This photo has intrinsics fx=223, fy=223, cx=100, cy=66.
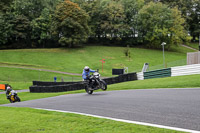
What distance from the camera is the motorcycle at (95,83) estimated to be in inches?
586

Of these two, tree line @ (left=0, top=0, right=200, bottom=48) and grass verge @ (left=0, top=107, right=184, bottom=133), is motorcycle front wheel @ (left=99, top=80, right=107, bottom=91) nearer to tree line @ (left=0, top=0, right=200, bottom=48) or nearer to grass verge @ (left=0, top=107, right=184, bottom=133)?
grass verge @ (left=0, top=107, right=184, bottom=133)

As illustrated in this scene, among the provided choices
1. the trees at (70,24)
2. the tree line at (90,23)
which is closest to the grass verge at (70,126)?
the trees at (70,24)

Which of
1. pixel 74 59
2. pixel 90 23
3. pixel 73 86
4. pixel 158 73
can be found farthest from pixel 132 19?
pixel 73 86

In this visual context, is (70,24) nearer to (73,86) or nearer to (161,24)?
(161,24)

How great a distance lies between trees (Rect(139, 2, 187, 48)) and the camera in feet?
232

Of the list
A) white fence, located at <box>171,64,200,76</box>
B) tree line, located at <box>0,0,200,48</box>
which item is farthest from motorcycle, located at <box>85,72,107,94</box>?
tree line, located at <box>0,0,200,48</box>

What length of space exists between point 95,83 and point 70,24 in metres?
54.8

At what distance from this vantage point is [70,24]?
222 feet

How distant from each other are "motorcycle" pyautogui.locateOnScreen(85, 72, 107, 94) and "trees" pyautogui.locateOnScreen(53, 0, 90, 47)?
52.3 meters

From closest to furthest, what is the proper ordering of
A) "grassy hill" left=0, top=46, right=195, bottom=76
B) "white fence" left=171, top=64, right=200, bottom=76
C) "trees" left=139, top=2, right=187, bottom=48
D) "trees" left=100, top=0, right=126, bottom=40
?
"white fence" left=171, top=64, right=200, bottom=76, "grassy hill" left=0, top=46, right=195, bottom=76, "trees" left=139, top=2, right=187, bottom=48, "trees" left=100, top=0, right=126, bottom=40

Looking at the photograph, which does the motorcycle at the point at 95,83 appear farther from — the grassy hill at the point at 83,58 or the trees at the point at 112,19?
the trees at the point at 112,19

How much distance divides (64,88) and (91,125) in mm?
19783

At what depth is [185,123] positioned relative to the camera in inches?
213

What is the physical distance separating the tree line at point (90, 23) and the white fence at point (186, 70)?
45153 mm
